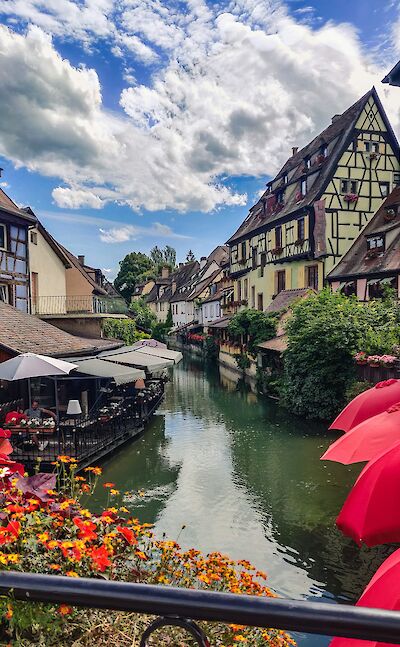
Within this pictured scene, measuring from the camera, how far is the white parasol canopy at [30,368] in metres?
12.0

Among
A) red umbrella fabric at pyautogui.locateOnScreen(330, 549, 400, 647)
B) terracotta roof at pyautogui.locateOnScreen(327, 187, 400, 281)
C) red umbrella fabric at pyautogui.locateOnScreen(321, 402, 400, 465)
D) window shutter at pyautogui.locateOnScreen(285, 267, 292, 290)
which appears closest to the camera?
red umbrella fabric at pyautogui.locateOnScreen(330, 549, 400, 647)

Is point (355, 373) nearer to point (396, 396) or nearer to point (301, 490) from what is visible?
point (301, 490)

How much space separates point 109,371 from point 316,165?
2107cm

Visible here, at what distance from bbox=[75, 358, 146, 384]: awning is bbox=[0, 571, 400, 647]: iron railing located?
516 inches

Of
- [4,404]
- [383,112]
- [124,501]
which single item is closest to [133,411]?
[4,404]

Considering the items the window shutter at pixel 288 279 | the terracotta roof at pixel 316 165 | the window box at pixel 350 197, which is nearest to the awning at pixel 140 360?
the window shutter at pixel 288 279

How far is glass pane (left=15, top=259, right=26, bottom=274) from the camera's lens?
2155cm

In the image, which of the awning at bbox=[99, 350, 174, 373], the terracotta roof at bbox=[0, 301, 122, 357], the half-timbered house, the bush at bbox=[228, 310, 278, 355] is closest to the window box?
the half-timbered house

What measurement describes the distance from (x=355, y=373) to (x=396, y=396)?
581 inches

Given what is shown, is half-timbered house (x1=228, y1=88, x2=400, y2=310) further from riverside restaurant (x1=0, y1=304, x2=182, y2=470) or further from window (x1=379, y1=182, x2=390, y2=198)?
riverside restaurant (x1=0, y1=304, x2=182, y2=470)

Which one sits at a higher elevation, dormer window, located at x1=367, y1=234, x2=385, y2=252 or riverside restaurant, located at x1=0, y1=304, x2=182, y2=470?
dormer window, located at x1=367, y1=234, x2=385, y2=252

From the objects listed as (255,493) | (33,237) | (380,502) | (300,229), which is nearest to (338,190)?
(300,229)

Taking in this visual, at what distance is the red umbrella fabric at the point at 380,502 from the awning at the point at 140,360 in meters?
14.5

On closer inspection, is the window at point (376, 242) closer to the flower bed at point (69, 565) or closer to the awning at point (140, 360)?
the awning at point (140, 360)
